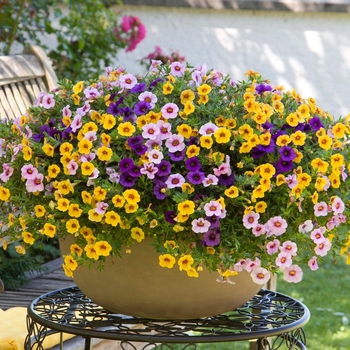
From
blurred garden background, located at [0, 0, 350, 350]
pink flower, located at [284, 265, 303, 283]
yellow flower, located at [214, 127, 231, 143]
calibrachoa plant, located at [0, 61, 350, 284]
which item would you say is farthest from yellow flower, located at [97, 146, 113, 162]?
blurred garden background, located at [0, 0, 350, 350]

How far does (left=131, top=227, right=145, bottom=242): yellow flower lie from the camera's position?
136 centimetres

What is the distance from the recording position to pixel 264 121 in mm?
1428

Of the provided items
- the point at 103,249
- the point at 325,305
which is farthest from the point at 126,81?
the point at 325,305

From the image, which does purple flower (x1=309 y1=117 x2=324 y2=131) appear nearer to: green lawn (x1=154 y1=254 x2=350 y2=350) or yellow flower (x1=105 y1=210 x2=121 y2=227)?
yellow flower (x1=105 y1=210 x2=121 y2=227)

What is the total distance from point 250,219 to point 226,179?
0.30 feet

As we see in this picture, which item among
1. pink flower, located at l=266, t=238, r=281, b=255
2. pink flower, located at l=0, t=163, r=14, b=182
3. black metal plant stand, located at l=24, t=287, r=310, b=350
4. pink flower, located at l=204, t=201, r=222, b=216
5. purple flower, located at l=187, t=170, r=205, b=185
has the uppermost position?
pink flower, located at l=0, t=163, r=14, b=182

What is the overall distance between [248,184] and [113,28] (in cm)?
301

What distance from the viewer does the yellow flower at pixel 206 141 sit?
1.38 m

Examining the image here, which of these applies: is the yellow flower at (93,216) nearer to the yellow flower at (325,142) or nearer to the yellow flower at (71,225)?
the yellow flower at (71,225)

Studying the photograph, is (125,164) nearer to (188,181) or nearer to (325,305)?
(188,181)

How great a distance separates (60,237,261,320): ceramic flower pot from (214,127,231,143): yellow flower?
0.80 ft

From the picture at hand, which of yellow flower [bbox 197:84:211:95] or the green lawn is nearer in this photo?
yellow flower [bbox 197:84:211:95]

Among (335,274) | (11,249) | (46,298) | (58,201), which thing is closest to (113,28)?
(11,249)

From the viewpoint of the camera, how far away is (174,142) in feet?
4.58
